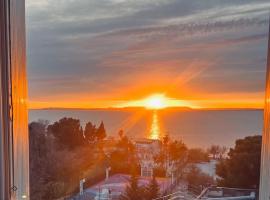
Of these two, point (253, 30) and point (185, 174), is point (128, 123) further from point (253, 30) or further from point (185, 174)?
point (253, 30)

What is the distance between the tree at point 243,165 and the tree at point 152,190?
1.08ft

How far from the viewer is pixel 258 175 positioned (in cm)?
150

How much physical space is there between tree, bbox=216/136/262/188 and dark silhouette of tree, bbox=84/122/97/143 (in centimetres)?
64

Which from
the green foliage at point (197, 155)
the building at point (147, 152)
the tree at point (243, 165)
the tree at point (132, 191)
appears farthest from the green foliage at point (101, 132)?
the tree at point (243, 165)

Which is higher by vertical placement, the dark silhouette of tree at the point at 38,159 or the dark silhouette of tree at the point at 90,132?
the dark silhouette of tree at the point at 90,132

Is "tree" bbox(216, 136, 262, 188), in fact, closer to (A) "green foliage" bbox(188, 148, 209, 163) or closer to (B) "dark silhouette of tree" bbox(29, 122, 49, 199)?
(A) "green foliage" bbox(188, 148, 209, 163)

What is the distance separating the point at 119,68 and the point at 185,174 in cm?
64

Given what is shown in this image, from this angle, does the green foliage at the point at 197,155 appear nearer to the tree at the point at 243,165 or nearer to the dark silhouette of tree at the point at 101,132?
the tree at the point at 243,165

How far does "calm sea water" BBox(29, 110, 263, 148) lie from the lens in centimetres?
149

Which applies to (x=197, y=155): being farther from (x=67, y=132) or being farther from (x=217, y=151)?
(x=67, y=132)

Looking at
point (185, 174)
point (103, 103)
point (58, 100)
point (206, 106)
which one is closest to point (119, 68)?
point (103, 103)

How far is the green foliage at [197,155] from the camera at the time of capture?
4.99 ft

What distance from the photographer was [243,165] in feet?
4.95

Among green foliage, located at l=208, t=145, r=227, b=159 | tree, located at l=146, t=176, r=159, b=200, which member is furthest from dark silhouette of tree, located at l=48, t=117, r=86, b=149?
green foliage, located at l=208, t=145, r=227, b=159
